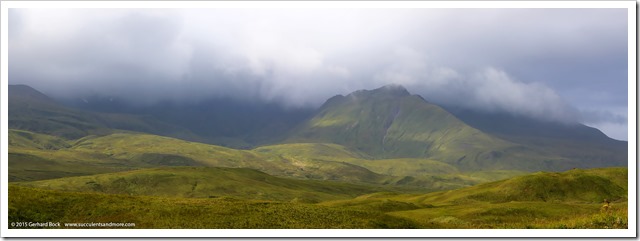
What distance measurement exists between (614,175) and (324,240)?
12834cm

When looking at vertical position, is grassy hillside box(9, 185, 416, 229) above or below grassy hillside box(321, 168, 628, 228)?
above

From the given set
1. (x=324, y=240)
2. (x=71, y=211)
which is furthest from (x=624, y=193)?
(x=71, y=211)

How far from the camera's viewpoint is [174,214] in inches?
1967

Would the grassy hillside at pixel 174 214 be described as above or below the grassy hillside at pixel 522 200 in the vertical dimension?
above

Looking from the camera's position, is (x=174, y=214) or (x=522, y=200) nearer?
(x=174, y=214)

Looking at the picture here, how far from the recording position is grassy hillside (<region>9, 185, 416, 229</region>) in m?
46.2

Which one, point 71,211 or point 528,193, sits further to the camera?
point 528,193

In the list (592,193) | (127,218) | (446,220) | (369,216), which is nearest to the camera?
(127,218)

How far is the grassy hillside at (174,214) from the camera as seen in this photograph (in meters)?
46.2

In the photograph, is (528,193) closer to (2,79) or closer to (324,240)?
(324,240)

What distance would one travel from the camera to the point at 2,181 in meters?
43.0

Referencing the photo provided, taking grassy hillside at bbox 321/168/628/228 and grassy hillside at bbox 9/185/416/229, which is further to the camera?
grassy hillside at bbox 321/168/628/228

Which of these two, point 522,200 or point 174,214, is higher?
point 174,214

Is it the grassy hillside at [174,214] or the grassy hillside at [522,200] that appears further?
the grassy hillside at [522,200]
